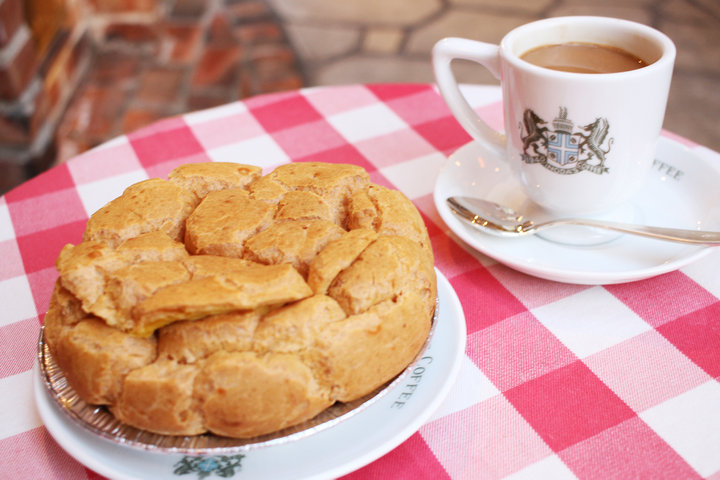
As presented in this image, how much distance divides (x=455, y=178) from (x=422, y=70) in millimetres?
2136

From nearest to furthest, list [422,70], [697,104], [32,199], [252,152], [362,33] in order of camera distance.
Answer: [32,199] → [252,152] → [697,104] → [422,70] → [362,33]

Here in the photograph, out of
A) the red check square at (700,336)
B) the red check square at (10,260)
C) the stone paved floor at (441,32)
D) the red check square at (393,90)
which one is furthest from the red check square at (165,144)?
the stone paved floor at (441,32)

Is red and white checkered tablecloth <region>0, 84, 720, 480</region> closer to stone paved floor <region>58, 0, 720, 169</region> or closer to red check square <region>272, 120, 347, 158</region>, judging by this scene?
red check square <region>272, 120, 347, 158</region>

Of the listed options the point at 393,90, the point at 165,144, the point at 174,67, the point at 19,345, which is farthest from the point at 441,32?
the point at 19,345

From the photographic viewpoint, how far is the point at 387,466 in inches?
26.9

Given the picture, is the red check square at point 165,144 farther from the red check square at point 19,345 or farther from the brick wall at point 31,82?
the brick wall at point 31,82

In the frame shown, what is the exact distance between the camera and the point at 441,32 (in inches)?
133

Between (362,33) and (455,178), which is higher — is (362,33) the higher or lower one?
the lower one

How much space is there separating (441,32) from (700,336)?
9.29 ft

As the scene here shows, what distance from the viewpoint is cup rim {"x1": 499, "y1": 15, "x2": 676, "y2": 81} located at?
2.76 feet

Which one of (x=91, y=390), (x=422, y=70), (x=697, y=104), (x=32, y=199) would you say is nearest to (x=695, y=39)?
(x=697, y=104)

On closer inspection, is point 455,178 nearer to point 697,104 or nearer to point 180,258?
point 180,258

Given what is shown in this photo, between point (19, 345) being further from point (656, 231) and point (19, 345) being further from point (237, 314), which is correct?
point (656, 231)

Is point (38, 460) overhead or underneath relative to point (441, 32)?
overhead
